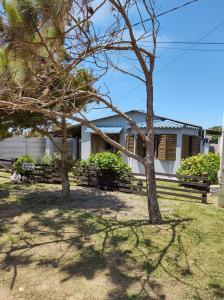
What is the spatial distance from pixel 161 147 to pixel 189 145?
1853 millimetres

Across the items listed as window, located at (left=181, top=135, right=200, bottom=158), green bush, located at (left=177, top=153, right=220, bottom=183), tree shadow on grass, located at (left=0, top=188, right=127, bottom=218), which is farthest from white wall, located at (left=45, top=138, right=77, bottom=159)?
tree shadow on grass, located at (left=0, top=188, right=127, bottom=218)

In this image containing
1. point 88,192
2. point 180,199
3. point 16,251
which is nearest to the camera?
point 16,251

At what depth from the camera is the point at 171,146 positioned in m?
15.9

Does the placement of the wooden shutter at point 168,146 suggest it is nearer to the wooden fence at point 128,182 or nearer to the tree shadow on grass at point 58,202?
the wooden fence at point 128,182

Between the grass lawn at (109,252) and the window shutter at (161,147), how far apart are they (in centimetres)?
696

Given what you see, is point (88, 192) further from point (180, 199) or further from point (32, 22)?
point (32, 22)

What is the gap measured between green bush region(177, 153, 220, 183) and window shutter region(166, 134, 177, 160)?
232 centimetres

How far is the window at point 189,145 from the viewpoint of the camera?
16.2 meters

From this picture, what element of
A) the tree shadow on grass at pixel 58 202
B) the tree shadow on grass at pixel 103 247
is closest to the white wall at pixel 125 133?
the tree shadow on grass at pixel 58 202

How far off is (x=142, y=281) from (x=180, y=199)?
A: 624 centimetres

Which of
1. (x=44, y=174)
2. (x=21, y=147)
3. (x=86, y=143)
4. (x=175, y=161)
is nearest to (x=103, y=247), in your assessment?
(x=44, y=174)

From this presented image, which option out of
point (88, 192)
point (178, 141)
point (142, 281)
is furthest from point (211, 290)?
point (178, 141)

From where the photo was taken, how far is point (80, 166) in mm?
12688

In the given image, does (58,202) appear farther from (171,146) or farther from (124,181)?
(171,146)
